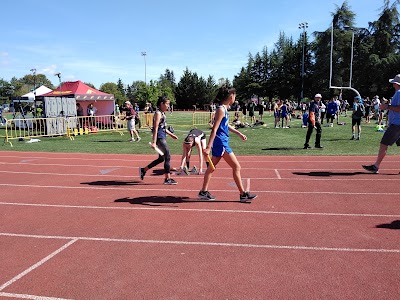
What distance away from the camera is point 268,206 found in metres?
6.06

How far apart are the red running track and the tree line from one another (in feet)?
134

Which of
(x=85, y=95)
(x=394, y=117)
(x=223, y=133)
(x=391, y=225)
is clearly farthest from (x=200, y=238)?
(x=85, y=95)

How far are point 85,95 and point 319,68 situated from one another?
52190 mm

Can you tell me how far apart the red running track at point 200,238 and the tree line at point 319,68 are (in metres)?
40.7

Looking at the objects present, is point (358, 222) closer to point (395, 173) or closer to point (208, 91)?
point (395, 173)

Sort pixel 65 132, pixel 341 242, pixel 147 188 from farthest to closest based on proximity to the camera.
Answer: pixel 65 132
pixel 147 188
pixel 341 242

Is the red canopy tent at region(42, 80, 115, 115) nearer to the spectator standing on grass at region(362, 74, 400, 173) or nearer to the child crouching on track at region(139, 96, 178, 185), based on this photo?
the child crouching on track at region(139, 96, 178, 185)

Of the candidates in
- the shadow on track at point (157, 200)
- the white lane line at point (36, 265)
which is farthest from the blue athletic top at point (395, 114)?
the white lane line at point (36, 265)

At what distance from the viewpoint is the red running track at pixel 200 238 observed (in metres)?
3.43

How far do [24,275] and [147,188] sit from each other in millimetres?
3851

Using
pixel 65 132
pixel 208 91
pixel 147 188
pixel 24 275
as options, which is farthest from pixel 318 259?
pixel 208 91

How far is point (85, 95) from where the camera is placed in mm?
24453

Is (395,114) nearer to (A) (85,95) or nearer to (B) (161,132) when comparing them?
(B) (161,132)

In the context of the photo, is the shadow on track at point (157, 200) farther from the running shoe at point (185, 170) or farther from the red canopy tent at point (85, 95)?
the red canopy tent at point (85, 95)
